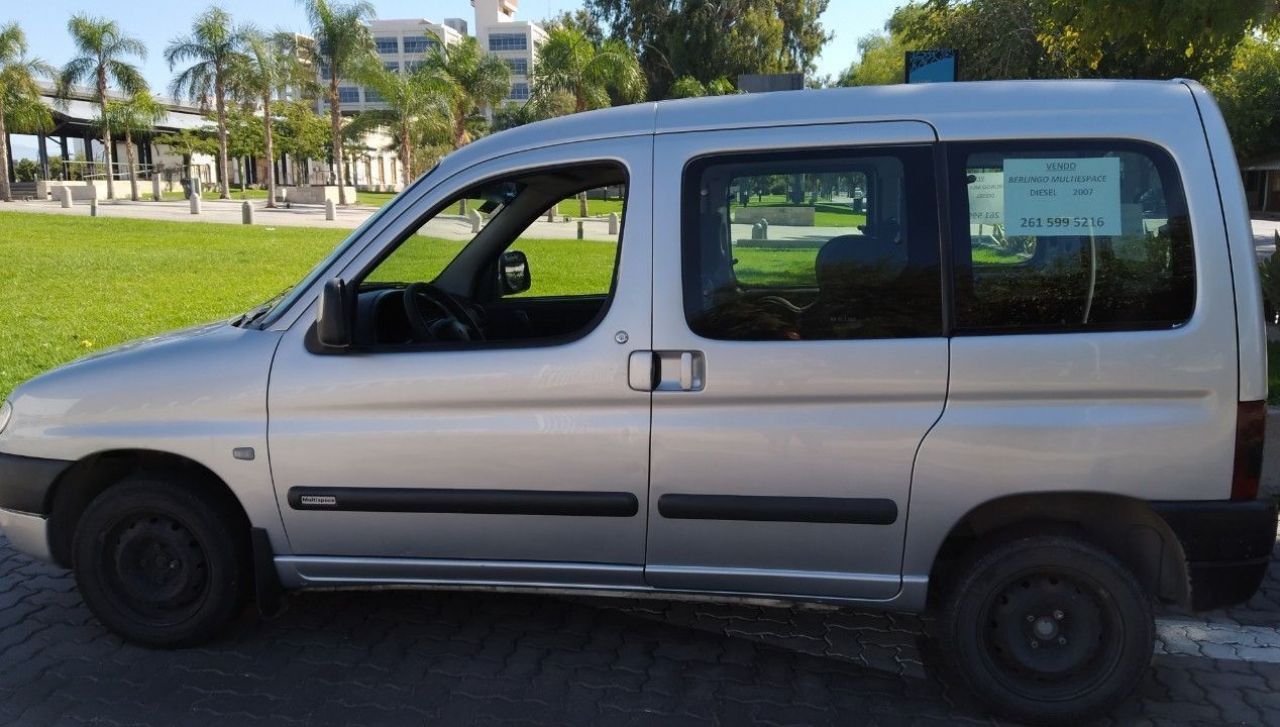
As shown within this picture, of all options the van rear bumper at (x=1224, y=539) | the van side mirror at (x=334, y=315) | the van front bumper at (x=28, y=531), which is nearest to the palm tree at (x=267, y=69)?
the van front bumper at (x=28, y=531)

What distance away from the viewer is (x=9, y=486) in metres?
3.78

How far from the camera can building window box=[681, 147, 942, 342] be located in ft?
10.5

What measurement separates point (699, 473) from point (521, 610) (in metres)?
1.36

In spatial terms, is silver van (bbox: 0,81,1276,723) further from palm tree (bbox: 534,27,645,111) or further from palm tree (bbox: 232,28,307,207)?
palm tree (bbox: 232,28,307,207)

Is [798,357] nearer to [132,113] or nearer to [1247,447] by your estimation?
[1247,447]

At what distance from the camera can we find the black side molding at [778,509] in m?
3.22

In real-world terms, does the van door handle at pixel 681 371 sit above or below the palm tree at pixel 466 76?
below

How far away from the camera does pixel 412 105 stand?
42.4 metres

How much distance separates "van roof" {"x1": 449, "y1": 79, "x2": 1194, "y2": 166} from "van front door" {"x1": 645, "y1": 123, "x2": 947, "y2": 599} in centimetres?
5

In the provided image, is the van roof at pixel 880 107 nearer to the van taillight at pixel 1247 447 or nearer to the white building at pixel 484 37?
the van taillight at pixel 1247 447

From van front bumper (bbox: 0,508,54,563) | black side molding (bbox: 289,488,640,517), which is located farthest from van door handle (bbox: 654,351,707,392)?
van front bumper (bbox: 0,508,54,563)

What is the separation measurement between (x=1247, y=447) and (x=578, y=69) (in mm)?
38633

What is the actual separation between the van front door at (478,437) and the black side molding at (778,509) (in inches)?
5.4

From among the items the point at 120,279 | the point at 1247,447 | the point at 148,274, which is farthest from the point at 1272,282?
the point at 148,274
